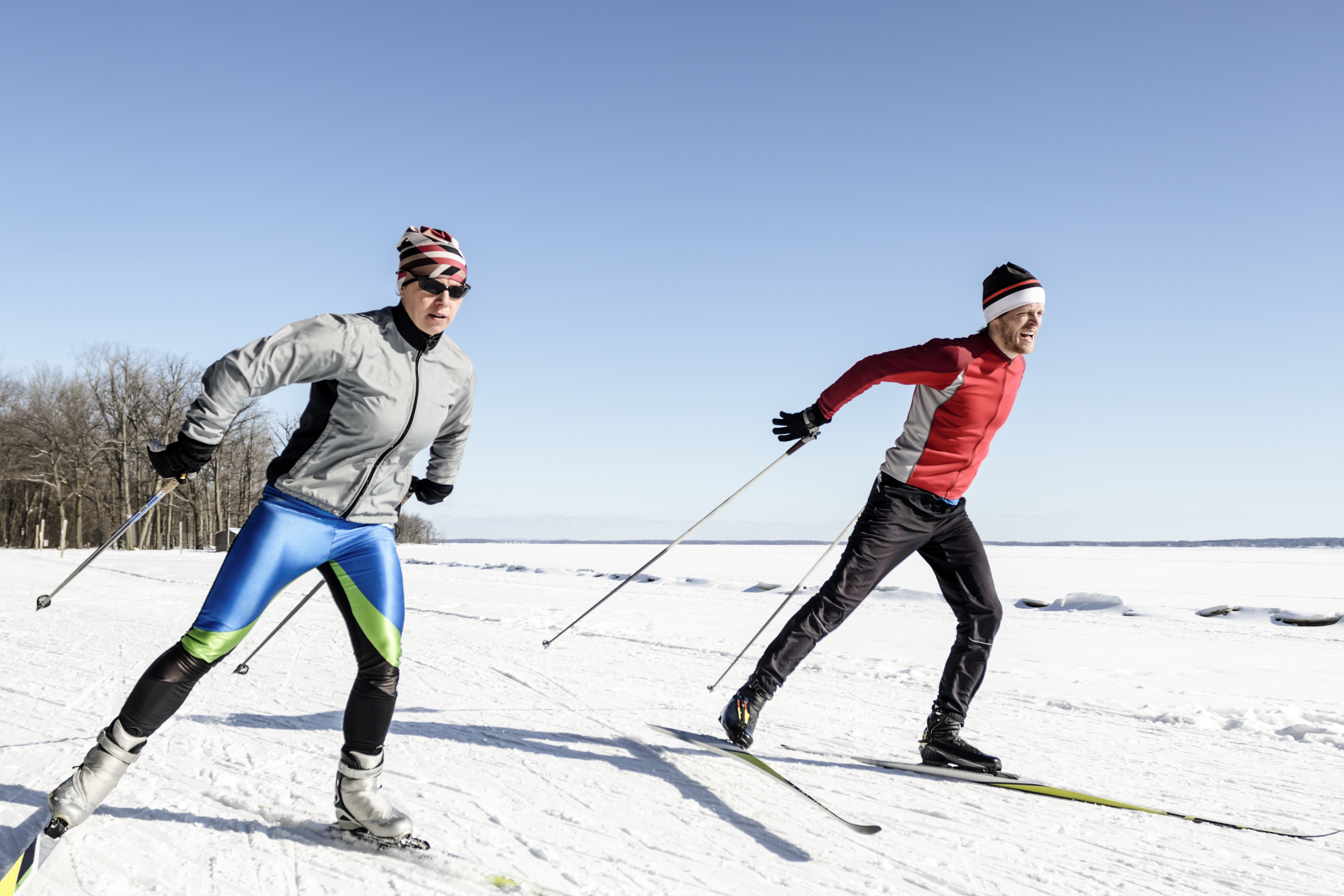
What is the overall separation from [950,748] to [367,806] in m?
2.39

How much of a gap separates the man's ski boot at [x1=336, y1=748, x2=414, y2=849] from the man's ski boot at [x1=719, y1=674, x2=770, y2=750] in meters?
1.49

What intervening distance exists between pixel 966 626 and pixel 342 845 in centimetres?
272

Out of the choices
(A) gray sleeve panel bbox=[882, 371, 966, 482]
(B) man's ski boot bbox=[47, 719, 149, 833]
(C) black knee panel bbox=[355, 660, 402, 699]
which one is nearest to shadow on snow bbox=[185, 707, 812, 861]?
(C) black knee panel bbox=[355, 660, 402, 699]

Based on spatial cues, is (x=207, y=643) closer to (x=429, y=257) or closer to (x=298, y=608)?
(x=298, y=608)

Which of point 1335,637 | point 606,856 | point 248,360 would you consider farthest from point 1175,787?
point 1335,637

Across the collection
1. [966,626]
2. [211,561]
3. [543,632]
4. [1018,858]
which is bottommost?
[211,561]

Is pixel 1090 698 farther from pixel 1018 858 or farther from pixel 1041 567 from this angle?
pixel 1041 567

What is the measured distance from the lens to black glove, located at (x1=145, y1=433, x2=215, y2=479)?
222 cm

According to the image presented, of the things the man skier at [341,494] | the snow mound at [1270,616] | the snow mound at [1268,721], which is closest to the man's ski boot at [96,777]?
the man skier at [341,494]

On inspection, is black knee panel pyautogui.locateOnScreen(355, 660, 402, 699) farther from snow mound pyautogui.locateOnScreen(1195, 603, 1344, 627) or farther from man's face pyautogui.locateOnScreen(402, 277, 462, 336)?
snow mound pyautogui.locateOnScreen(1195, 603, 1344, 627)

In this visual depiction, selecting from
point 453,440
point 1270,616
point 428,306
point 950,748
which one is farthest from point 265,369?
point 1270,616

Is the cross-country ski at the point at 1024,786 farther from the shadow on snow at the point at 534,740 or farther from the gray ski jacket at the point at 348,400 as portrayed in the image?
the gray ski jacket at the point at 348,400

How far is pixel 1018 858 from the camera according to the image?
2.44 meters

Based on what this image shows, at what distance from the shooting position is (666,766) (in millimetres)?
3348
